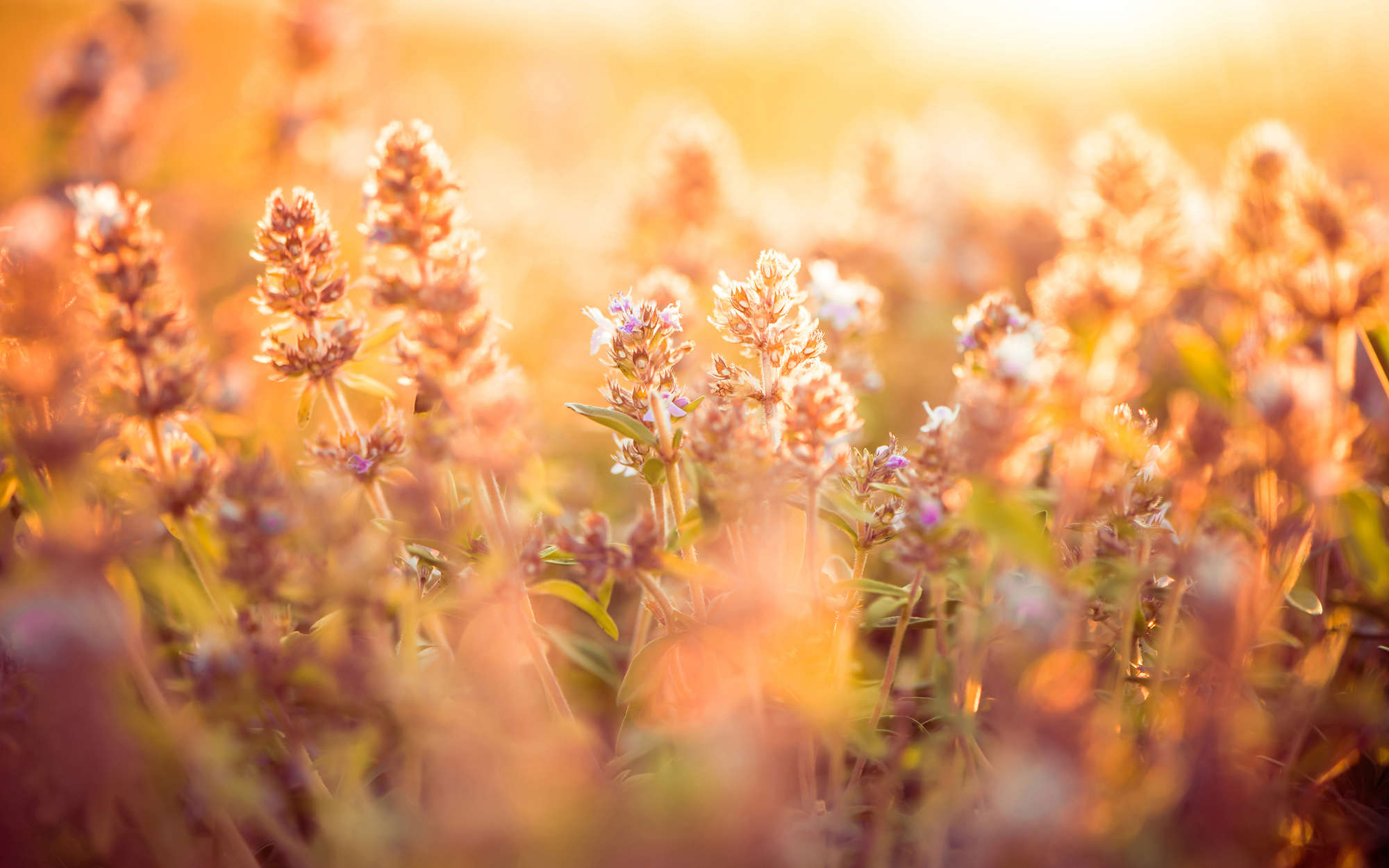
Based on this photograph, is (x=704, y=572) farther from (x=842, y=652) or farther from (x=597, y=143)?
(x=597, y=143)

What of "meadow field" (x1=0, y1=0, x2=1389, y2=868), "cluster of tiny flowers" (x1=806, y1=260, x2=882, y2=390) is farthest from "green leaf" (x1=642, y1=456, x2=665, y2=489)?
"cluster of tiny flowers" (x1=806, y1=260, x2=882, y2=390)

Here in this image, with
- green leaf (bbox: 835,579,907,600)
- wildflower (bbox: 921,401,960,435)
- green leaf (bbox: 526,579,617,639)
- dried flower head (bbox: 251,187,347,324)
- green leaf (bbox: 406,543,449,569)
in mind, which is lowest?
green leaf (bbox: 835,579,907,600)

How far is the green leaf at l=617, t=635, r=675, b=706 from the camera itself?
1734 mm

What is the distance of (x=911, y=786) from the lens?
2.04 metres

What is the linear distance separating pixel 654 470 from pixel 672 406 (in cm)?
15

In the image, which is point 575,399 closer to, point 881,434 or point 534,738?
point 881,434

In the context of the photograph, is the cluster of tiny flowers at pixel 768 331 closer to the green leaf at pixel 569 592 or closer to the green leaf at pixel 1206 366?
the green leaf at pixel 569 592

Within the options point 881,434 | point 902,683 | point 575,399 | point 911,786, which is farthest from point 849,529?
point 575,399

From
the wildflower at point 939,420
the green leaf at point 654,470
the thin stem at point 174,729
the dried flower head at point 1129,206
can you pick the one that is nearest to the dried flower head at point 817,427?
the wildflower at point 939,420

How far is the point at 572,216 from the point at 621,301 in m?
6.76

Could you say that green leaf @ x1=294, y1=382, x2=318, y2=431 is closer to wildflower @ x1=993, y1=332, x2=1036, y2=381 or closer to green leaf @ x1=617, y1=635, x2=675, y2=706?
green leaf @ x1=617, y1=635, x2=675, y2=706

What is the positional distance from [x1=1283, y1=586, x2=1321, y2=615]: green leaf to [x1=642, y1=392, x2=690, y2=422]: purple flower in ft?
4.11

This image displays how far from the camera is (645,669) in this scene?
5.84 ft

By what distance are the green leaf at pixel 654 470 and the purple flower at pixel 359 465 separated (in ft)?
1.94
